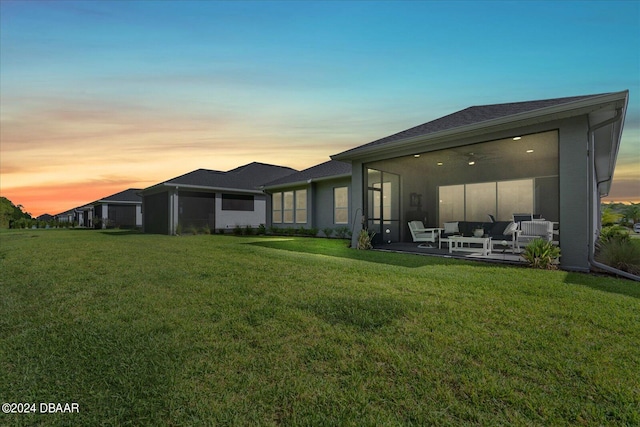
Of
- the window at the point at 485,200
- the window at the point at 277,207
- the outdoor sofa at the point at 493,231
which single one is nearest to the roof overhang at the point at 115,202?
the window at the point at 277,207

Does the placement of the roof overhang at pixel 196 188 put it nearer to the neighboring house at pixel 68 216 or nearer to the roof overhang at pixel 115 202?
the roof overhang at pixel 115 202

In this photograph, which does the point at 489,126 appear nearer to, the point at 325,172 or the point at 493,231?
the point at 493,231

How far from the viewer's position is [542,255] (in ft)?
23.2

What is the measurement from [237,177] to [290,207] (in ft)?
25.5

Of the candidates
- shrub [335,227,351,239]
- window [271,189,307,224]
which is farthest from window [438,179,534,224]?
window [271,189,307,224]

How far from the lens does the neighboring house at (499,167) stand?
22.6 feet

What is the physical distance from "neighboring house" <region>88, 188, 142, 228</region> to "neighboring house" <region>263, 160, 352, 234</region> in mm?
23436

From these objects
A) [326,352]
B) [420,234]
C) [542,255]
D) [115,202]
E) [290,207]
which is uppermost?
[115,202]

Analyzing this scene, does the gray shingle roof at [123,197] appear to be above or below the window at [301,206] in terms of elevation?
above

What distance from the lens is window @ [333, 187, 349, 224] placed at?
16328 mm

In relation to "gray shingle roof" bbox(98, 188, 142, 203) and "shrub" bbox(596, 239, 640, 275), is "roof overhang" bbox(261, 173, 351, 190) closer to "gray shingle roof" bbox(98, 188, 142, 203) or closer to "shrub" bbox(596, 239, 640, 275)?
"shrub" bbox(596, 239, 640, 275)

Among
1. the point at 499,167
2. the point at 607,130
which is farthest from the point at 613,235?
the point at 607,130

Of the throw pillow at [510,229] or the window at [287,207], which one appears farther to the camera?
the window at [287,207]

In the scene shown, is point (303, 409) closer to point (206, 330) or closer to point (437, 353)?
point (437, 353)
